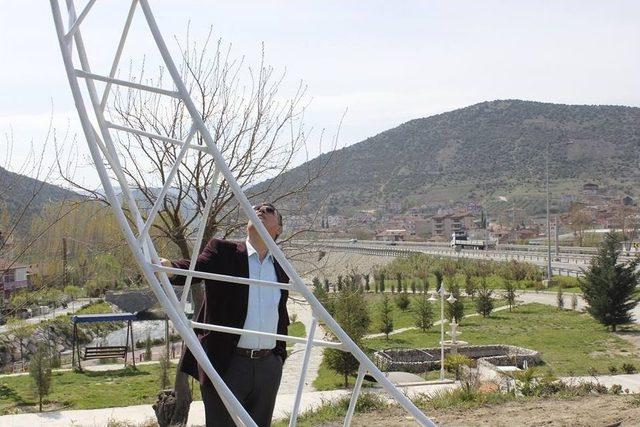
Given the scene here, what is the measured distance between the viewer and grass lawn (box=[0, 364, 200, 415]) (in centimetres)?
1305

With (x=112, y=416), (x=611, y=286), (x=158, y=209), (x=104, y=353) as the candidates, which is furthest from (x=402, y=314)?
(x=158, y=209)

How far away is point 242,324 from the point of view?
3445mm

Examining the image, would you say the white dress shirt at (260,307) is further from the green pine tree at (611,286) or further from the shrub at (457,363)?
the green pine tree at (611,286)

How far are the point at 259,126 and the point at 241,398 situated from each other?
487 cm

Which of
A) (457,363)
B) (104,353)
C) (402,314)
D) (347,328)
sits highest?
(347,328)

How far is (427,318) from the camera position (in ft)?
82.6

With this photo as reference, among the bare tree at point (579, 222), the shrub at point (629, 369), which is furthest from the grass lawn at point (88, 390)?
the bare tree at point (579, 222)

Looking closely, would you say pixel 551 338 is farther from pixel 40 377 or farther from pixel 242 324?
pixel 242 324

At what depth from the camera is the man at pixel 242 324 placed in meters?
3.44

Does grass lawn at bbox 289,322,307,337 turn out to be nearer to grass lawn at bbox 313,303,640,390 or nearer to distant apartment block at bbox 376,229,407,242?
grass lawn at bbox 313,303,640,390

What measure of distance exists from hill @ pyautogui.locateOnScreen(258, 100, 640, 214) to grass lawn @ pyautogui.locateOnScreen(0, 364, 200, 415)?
9528cm

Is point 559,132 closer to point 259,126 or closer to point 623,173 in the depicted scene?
point 623,173

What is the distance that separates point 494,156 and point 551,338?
108249 millimetres

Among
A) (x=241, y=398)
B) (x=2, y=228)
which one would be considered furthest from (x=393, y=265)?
(x=241, y=398)
